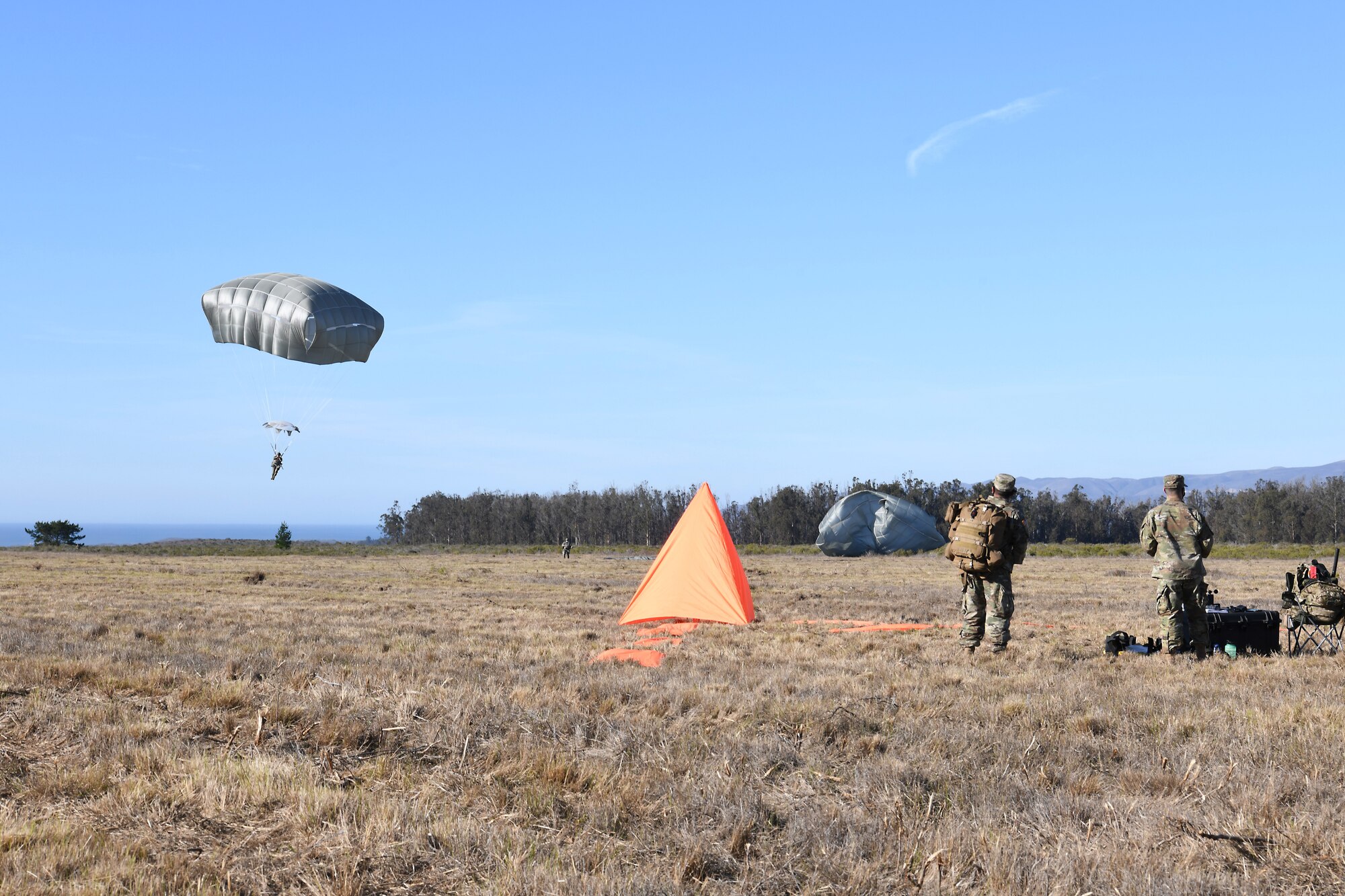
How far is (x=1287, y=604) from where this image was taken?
11305 millimetres

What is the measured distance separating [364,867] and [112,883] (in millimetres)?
1019

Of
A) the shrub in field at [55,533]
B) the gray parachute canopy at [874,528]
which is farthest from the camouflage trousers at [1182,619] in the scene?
the shrub in field at [55,533]

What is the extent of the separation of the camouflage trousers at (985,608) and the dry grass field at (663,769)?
0.40 meters

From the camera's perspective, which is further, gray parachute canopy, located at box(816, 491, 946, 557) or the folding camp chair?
gray parachute canopy, located at box(816, 491, 946, 557)

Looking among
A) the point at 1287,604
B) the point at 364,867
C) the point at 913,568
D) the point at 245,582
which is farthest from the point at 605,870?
the point at 913,568

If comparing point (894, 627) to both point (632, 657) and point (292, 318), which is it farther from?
point (292, 318)

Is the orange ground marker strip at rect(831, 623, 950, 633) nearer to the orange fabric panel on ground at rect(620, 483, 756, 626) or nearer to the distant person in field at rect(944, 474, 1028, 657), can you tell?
the orange fabric panel on ground at rect(620, 483, 756, 626)

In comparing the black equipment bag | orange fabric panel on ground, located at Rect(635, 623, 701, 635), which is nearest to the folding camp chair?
the black equipment bag

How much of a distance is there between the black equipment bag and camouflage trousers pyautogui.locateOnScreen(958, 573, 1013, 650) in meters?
2.20

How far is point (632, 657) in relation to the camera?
1102cm

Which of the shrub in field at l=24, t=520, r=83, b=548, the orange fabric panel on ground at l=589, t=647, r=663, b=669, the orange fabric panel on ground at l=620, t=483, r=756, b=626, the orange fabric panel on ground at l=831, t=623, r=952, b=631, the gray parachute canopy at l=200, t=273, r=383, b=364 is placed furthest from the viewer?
the shrub in field at l=24, t=520, r=83, b=548

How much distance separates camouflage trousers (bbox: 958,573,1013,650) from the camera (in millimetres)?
11125

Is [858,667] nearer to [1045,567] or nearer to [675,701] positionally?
[675,701]

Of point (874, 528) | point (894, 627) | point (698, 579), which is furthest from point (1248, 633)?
point (874, 528)
